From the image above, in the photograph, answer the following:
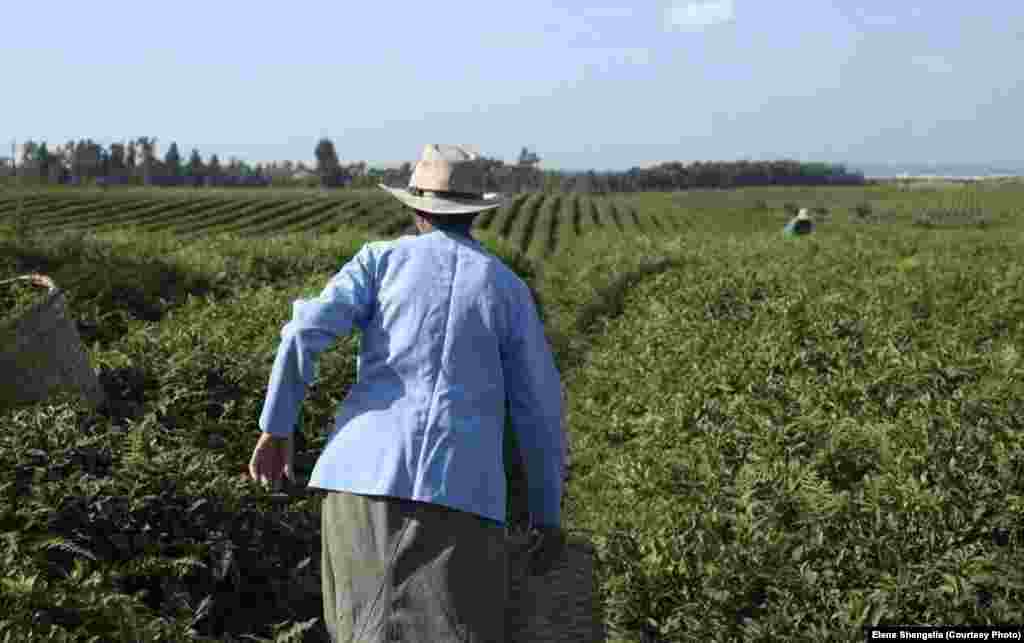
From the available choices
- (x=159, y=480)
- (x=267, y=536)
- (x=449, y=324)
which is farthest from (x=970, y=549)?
(x=159, y=480)

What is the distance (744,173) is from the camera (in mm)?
135750

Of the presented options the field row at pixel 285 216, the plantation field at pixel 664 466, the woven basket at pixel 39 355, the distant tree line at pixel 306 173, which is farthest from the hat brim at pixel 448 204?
the distant tree line at pixel 306 173

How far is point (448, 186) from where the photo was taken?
115 inches

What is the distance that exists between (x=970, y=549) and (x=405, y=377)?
2335mm

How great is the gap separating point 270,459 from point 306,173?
457ft

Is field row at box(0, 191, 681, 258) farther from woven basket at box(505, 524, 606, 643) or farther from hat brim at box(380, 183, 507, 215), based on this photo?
hat brim at box(380, 183, 507, 215)

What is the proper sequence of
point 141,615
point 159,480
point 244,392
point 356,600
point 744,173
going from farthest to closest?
1. point 744,173
2. point 244,392
3. point 159,480
4. point 141,615
5. point 356,600

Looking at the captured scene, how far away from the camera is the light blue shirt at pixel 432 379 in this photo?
265cm

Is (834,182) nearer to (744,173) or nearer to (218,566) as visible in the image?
(744,173)

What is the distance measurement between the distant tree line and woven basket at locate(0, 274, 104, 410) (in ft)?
293

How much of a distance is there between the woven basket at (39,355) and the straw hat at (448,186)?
2.50m

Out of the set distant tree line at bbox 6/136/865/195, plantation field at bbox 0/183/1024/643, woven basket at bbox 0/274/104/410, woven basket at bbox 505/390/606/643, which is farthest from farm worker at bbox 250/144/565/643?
distant tree line at bbox 6/136/865/195

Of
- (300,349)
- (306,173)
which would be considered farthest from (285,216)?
(306,173)

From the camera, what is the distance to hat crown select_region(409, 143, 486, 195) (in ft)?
9.61
